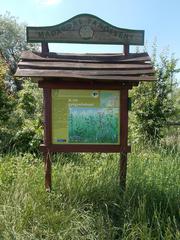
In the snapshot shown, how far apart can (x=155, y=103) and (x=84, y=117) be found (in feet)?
23.0

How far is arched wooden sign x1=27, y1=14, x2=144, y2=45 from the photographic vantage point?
586 cm

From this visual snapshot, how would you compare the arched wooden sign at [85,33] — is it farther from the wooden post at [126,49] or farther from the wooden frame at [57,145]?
the wooden frame at [57,145]

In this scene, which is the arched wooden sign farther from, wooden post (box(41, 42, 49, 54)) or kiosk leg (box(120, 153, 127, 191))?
kiosk leg (box(120, 153, 127, 191))

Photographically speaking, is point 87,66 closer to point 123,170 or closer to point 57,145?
point 57,145

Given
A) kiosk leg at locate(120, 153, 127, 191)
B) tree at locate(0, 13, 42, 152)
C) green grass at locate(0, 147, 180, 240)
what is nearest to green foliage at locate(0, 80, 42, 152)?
tree at locate(0, 13, 42, 152)

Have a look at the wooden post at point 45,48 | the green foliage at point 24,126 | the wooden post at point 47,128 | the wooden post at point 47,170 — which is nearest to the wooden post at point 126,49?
the wooden post at point 45,48

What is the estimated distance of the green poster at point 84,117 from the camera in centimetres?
559

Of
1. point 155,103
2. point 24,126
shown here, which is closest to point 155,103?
point 155,103

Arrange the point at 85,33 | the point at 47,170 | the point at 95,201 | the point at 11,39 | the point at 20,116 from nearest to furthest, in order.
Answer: the point at 95,201
the point at 47,170
the point at 85,33
the point at 20,116
the point at 11,39

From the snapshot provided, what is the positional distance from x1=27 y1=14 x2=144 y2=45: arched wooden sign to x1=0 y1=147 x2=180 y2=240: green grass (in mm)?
1709

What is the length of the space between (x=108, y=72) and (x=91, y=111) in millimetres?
551

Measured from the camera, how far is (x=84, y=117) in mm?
5613

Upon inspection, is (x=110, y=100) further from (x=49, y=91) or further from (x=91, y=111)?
(x=49, y=91)

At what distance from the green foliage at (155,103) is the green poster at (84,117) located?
6.43 meters
